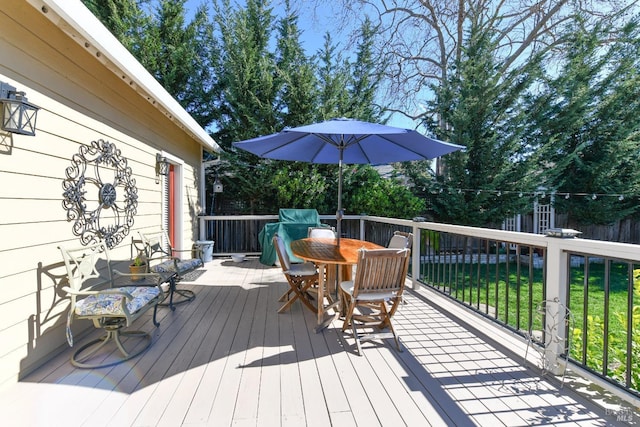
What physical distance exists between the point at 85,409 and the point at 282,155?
345 cm

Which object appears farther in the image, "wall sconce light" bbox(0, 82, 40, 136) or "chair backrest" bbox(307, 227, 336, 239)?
"chair backrest" bbox(307, 227, 336, 239)

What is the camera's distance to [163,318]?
3.36m

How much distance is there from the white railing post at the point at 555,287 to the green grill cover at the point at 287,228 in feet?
14.0

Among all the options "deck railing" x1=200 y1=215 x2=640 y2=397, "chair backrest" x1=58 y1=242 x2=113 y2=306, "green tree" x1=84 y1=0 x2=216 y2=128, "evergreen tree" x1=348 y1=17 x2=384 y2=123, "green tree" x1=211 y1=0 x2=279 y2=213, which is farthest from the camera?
"evergreen tree" x1=348 y1=17 x2=384 y2=123

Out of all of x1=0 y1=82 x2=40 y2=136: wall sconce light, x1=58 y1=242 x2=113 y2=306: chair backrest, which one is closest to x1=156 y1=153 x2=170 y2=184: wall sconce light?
x1=58 y1=242 x2=113 y2=306: chair backrest

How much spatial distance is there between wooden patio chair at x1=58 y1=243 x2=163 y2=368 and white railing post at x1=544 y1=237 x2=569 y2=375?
294cm

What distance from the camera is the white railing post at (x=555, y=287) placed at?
86.4 inches

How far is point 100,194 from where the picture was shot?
128 inches

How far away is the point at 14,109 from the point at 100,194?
1.27m

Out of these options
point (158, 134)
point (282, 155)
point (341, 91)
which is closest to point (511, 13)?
point (341, 91)

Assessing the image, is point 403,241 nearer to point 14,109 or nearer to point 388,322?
point 388,322

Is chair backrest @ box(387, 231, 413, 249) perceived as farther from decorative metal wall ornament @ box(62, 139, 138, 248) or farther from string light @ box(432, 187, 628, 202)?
string light @ box(432, 187, 628, 202)

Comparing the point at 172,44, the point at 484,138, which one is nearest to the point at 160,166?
the point at 172,44

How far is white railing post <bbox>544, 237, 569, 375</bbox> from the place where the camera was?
2193 mm
